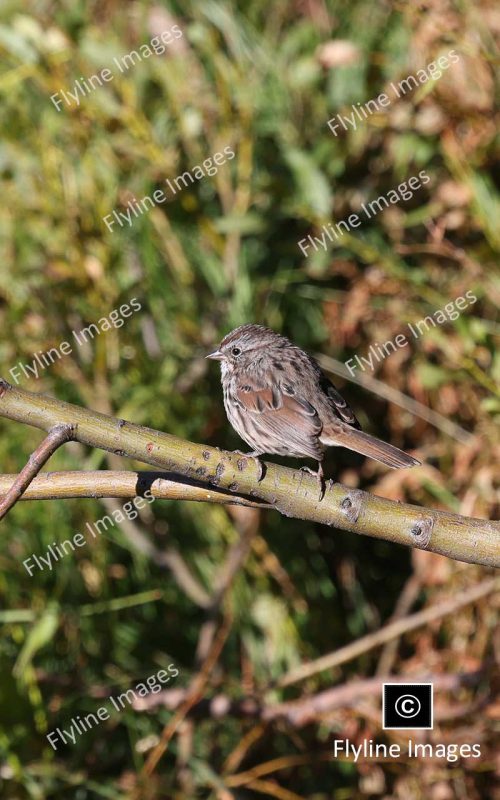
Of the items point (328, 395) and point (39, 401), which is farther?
point (328, 395)

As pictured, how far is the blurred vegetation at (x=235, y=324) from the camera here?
3748mm

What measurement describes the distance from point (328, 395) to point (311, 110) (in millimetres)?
1580

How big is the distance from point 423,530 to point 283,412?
41.8 inches

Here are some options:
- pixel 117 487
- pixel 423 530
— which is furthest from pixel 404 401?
pixel 117 487

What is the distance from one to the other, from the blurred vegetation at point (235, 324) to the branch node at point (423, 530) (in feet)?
4.96

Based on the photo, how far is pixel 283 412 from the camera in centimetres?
313

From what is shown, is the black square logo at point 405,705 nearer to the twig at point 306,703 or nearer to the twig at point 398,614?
the twig at point 306,703

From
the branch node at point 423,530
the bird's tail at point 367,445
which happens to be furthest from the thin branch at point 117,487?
the bird's tail at point 367,445

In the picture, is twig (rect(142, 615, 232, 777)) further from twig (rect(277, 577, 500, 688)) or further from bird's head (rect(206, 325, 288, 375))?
bird's head (rect(206, 325, 288, 375))

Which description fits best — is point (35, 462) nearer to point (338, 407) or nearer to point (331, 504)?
point (331, 504)

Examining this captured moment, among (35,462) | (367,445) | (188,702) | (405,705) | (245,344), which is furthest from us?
(405,705)

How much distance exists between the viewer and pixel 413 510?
2.14 meters

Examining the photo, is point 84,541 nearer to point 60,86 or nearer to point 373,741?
point 373,741

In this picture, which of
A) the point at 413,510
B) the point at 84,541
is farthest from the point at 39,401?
the point at 84,541
